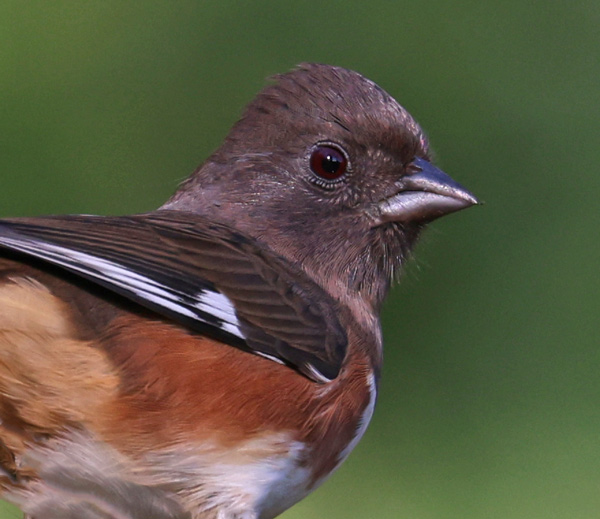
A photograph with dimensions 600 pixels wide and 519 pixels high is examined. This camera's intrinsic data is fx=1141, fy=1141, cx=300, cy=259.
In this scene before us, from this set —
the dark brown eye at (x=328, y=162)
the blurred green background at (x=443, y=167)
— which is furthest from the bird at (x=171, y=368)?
the blurred green background at (x=443, y=167)

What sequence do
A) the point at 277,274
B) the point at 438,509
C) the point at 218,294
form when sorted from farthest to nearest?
the point at 438,509
the point at 277,274
the point at 218,294

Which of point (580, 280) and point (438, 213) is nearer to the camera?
point (438, 213)

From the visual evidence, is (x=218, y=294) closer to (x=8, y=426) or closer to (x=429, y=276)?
(x=8, y=426)

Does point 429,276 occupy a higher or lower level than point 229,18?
lower

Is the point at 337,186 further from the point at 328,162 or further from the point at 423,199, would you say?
the point at 423,199

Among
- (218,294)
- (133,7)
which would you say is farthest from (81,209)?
(218,294)

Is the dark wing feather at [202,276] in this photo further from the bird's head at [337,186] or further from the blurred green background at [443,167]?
the blurred green background at [443,167]

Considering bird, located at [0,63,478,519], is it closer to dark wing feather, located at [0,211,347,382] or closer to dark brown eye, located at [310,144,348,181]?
dark wing feather, located at [0,211,347,382]
